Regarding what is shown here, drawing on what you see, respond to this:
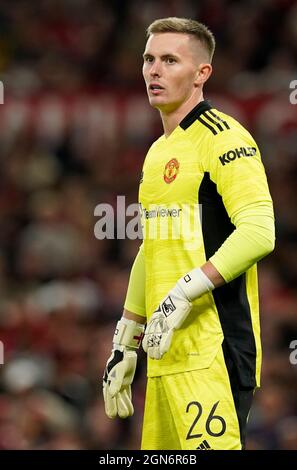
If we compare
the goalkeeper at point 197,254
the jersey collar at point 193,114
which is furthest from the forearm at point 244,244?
the jersey collar at point 193,114

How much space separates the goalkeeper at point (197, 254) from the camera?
12.7ft

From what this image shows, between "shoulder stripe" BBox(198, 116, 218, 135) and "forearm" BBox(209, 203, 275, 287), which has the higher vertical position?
"shoulder stripe" BBox(198, 116, 218, 135)

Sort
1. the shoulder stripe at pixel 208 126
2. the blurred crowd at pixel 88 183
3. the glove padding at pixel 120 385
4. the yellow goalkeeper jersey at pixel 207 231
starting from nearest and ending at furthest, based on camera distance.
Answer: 1. the yellow goalkeeper jersey at pixel 207 231
2. the shoulder stripe at pixel 208 126
3. the glove padding at pixel 120 385
4. the blurred crowd at pixel 88 183

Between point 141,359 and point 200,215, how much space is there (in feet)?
11.4

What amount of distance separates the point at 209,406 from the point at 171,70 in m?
1.24

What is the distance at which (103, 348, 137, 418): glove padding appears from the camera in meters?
4.31

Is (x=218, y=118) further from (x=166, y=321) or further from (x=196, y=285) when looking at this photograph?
(x=166, y=321)

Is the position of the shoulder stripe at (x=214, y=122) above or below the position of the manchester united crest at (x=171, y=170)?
above

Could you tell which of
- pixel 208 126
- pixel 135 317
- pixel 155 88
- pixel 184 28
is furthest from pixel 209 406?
pixel 184 28

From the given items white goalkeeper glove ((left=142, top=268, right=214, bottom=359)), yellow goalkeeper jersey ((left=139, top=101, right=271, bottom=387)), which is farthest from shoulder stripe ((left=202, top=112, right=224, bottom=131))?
white goalkeeper glove ((left=142, top=268, right=214, bottom=359))

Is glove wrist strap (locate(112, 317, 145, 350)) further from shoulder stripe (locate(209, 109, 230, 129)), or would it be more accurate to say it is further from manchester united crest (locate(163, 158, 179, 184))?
shoulder stripe (locate(209, 109, 230, 129))

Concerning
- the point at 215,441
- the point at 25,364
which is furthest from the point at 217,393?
the point at 25,364

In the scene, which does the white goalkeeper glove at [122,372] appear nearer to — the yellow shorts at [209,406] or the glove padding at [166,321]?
the yellow shorts at [209,406]

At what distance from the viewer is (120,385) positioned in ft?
14.1
